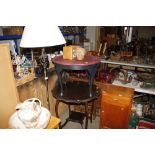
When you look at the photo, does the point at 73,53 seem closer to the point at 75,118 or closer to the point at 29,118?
the point at 29,118

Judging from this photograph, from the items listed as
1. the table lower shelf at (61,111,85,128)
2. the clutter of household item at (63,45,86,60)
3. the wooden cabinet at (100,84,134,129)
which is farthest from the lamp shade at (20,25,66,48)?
the table lower shelf at (61,111,85,128)

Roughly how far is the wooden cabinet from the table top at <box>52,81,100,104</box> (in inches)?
11.9

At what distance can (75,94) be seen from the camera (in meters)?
1.72

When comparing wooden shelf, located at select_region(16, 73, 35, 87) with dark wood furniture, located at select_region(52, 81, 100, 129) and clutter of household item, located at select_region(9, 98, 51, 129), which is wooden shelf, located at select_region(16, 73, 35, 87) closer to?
dark wood furniture, located at select_region(52, 81, 100, 129)

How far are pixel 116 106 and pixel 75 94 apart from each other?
58 centimetres

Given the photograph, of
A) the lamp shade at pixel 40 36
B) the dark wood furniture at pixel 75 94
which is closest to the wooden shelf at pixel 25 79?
the dark wood furniture at pixel 75 94

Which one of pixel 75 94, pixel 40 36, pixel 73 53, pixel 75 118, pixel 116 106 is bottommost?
pixel 75 118

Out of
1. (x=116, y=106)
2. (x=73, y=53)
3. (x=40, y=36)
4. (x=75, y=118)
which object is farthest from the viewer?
(x=75, y=118)

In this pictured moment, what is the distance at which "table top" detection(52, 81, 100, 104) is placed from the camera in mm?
1615

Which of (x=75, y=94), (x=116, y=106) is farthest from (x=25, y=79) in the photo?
(x=116, y=106)

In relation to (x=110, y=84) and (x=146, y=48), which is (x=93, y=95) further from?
(x=146, y=48)

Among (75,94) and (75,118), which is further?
(75,118)
